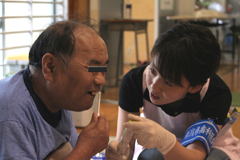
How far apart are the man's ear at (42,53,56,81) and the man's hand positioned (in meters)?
0.21

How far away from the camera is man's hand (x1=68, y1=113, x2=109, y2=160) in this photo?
910 mm

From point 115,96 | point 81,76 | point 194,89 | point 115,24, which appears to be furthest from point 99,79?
point 115,24

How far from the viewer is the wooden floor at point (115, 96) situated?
2457 millimetres

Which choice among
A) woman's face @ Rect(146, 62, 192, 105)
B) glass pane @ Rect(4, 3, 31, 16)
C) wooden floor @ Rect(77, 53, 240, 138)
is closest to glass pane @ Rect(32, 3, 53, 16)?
glass pane @ Rect(4, 3, 31, 16)

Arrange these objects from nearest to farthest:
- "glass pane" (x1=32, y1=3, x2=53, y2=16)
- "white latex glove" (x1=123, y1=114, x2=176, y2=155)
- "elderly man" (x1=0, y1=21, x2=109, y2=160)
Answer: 1. "elderly man" (x1=0, y1=21, x2=109, y2=160)
2. "white latex glove" (x1=123, y1=114, x2=176, y2=155)
3. "glass pane" (x1=32, y1=3, x2=53, y2=16)

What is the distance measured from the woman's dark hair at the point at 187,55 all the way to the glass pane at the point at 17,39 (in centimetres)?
200

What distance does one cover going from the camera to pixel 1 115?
0.82 metres

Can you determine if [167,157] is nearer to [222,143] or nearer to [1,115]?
[222,143]

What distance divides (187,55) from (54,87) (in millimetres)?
494

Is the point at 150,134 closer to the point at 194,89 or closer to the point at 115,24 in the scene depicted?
the point at 194,89

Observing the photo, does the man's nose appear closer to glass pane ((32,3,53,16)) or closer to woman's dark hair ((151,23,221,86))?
woman's dark hair ((151,23,221,86))

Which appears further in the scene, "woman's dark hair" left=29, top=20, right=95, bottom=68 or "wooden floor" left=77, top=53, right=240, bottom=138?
"wooden floor" left=77, top=53, right=240, bottom=138

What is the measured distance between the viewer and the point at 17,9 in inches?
110

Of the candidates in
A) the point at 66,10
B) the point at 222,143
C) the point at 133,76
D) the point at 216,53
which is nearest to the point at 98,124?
the point at 133,76
